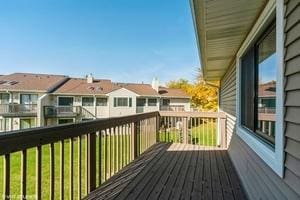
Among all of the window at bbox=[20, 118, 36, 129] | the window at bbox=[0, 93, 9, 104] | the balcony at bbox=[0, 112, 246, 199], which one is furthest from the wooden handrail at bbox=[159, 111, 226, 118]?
the window at bbox=[0, 93, 9, 104]

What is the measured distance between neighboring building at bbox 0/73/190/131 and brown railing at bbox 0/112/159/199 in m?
19.4

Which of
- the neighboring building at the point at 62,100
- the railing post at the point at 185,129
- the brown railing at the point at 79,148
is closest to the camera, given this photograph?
the brown railing at the point at 79,148

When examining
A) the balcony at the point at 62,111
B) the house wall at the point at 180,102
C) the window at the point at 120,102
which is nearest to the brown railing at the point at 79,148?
the balcony at the point at 62,111

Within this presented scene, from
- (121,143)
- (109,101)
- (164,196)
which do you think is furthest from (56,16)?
(164,196)

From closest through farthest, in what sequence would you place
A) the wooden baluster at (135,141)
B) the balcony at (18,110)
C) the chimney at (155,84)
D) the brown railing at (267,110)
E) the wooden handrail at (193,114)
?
the brown railing at (267,110) → the wooden baluster at (135,141) → the wooden handrail at (193,114) → the balcony at (18,110) → the chimney at (155,84)

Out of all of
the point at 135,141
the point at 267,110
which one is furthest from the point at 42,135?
the point at 135,141

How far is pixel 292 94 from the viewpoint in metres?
1.70

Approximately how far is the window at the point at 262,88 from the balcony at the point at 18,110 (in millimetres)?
24288

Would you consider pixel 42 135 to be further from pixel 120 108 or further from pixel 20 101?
pixel 120 108

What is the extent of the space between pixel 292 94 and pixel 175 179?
2.78 metres

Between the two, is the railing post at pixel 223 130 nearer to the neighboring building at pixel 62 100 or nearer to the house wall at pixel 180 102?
the neighboring building at pixel 62 100

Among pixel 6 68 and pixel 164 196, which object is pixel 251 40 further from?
pixel 6 68

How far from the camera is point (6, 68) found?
41.9 m

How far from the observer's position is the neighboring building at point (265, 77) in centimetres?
169
